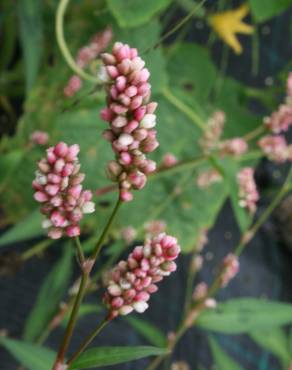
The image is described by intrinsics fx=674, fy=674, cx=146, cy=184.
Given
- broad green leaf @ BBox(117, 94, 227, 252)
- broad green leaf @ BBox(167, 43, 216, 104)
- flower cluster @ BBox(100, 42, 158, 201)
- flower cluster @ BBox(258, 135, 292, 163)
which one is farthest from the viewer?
broad green leaf @ BBox(167, 43, 216, 104)

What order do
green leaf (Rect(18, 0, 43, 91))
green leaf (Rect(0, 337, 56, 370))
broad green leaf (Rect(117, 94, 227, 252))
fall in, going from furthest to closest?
broad green leaf (Rect(117, 94, 227, 252)) → green leaf (Rect(18, 0, 43, 91)) → green leaf (Rect(0, 337, 56, 370))

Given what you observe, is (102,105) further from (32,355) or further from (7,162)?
(32,355)

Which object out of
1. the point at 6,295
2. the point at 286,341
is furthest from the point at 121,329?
the point at 286,341

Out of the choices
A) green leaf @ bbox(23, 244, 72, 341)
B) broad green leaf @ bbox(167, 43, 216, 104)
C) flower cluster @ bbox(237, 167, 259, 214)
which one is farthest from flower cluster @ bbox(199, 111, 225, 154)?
broad green leaf @ bbox(167, 43, 216, 104)

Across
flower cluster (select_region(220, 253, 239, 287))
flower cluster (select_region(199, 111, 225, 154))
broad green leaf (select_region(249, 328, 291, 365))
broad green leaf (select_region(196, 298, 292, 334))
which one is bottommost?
broad green leaf (select_region(249, 328, 291, 365))

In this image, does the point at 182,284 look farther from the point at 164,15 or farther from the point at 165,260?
the point at 165,260

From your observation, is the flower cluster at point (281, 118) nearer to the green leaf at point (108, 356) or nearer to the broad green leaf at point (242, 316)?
the broad green leaf at point (242, 316)

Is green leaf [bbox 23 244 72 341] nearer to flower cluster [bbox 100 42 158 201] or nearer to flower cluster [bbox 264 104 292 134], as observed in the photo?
flower cluster [bbox 264 104 292 134]

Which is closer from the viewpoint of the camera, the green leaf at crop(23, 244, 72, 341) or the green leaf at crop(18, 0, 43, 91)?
the green leaf at crop(23, 244, 72, 341)
